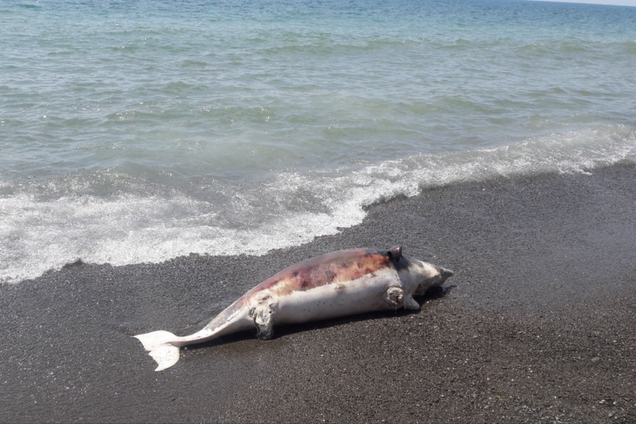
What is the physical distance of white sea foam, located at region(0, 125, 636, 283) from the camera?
670 centimetres

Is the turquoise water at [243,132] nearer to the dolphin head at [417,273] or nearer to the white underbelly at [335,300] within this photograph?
the white underbelly at [335,300]

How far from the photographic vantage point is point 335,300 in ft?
18.6

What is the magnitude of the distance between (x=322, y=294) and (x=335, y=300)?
14 cm

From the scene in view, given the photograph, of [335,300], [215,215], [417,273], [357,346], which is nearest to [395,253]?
[417,273]

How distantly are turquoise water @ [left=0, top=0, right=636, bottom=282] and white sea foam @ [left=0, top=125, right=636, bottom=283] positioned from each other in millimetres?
31

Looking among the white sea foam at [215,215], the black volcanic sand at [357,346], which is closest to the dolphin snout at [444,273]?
the black volcanic sand at [357,346]

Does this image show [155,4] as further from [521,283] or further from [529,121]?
[521,283]

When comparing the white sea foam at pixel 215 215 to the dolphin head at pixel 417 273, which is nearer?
the dolphin head at pixel 417 273

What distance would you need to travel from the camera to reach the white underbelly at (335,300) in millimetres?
5523

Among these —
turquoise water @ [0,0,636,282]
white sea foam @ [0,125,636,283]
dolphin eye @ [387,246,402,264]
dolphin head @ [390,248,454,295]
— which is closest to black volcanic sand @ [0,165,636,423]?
dolphin head @ [390,248,454,295]

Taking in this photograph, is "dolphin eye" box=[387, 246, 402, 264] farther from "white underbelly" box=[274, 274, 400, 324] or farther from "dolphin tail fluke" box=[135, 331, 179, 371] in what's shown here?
"dolphin tail fluke" box=[135, 331, 179, 371]

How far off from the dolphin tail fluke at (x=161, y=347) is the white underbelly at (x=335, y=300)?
95 centimetres

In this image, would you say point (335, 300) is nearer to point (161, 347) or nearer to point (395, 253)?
point (395, 253)

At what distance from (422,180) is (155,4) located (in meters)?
32.0
